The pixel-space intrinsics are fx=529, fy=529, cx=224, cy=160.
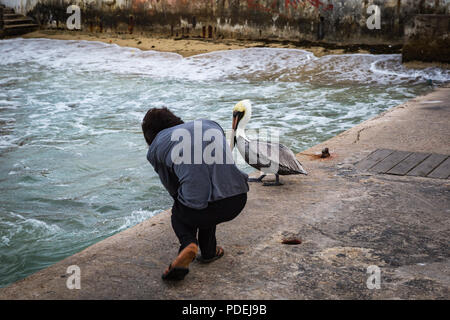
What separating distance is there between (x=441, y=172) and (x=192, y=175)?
3.29 metres

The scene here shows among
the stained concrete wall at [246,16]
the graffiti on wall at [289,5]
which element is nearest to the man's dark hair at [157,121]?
the stained concrete wall at [246,16]

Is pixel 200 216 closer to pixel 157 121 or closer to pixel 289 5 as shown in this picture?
pixel 157 121

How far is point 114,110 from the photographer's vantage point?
11.0 meters

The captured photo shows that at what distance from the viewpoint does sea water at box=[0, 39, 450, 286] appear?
558cm

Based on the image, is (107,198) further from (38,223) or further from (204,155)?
(204,155)

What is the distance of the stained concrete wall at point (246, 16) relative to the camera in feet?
45.7

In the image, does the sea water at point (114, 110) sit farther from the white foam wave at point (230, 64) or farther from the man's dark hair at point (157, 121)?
the man's dark hair at point (157, 121)

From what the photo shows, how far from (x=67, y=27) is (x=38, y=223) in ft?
50.7

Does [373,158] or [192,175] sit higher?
[192,175]

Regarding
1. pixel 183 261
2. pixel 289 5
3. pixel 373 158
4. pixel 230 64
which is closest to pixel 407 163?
pixel 373 158

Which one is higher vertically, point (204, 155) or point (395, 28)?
point (395, 28)

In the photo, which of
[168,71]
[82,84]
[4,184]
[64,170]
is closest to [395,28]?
[168,71]
